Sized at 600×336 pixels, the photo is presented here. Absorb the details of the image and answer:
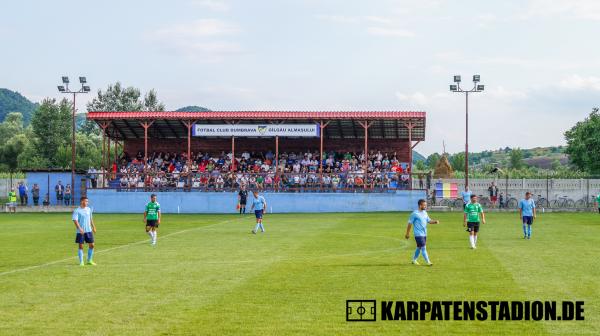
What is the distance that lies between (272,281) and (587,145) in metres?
73.2

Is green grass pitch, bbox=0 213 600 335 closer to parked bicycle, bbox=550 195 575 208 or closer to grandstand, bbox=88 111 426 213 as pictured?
grandstand, bbox=88 111 426 213

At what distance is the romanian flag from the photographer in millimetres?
62625

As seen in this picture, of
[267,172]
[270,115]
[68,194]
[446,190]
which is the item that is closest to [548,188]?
[446,190]

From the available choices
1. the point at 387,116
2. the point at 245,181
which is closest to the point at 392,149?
the point at 387,116

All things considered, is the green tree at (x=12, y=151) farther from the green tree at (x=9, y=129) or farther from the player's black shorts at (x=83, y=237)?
the player's black shorts at (x=83, y=237)

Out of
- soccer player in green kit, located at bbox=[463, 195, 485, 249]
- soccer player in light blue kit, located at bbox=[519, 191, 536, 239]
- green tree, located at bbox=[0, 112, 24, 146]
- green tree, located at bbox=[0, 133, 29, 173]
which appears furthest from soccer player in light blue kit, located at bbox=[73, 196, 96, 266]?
green tree, located at bbox=[0, 112, 24, 146]

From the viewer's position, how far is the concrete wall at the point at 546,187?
6788 centimetres

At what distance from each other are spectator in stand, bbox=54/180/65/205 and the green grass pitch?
94.2 feet

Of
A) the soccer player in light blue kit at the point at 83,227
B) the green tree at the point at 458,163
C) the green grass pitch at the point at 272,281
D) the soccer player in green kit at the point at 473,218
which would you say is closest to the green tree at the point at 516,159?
the green tree at the point at 458,163

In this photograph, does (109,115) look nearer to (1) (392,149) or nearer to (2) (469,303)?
(1) (392,149)

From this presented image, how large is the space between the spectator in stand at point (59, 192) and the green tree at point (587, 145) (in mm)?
52839

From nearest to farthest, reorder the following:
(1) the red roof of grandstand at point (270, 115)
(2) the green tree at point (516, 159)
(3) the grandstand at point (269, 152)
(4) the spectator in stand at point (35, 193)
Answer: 1. (3) the grandstand at point (269, 152)
2. (1) the red roof of grandstand at point (270, 115)
3. (4) the spectator in stand at point (35, 193)
4. (2) the green tree at point (516, 159)

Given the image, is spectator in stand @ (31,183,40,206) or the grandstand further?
spectator in stand @ (31,183,40,206)

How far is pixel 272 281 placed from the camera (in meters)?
17.8
